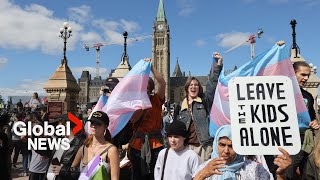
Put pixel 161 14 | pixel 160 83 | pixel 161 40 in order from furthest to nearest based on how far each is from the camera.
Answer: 1. pixel 161 14
2. pixel 161 40
3. pixel 160 83

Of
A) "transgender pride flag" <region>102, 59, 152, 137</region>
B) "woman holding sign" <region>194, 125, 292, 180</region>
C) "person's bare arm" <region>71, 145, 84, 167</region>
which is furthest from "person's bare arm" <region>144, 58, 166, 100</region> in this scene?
"woman holding sign" <region>194, 125, 292, 180</region>

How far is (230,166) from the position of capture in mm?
2744

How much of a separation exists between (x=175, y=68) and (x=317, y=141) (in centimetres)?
17575

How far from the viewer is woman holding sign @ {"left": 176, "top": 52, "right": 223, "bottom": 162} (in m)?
4.56

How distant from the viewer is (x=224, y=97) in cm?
459

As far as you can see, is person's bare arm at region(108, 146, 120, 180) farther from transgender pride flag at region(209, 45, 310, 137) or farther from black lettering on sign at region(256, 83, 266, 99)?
black lettering on sign at region(256, 83, 266, 99)

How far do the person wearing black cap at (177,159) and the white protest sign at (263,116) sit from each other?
1.11m

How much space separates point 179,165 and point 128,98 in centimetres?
161

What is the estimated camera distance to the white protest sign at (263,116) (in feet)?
8.65

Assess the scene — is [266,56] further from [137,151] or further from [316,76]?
[316,76]

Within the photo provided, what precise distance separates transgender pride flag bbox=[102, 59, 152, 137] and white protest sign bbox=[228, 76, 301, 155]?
2094 millimetres

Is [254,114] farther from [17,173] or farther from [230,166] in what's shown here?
[17,173]

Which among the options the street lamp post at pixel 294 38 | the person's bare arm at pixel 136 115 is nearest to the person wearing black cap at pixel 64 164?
the person's bare arm at pixel 136 115

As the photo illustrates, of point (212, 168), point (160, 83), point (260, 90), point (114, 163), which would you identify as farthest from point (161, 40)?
point (212, 168)
